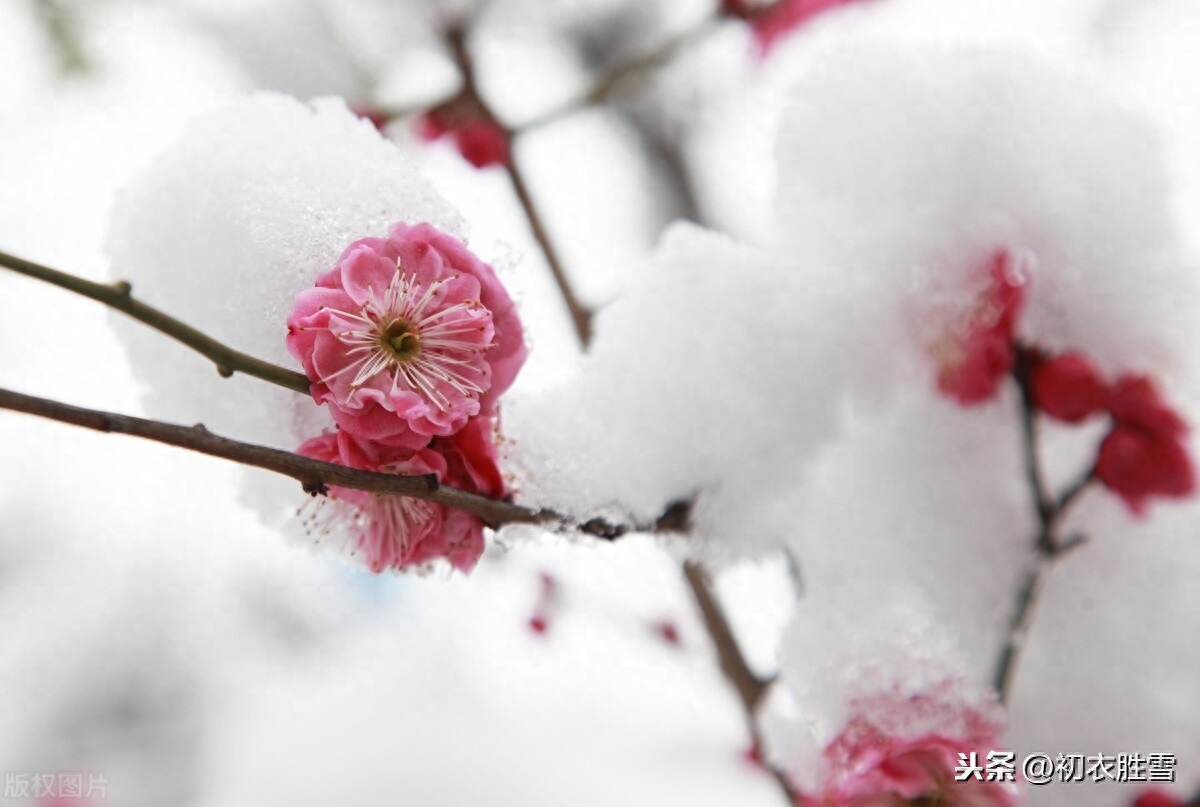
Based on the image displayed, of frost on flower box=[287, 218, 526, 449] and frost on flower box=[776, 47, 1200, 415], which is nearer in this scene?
frost on flower box=[287, 218, 526, 449]

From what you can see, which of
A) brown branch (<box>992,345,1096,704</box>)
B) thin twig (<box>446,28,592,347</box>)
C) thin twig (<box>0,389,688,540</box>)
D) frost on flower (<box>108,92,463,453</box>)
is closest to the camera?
thin twig (<box>0,389,688,540</box>)

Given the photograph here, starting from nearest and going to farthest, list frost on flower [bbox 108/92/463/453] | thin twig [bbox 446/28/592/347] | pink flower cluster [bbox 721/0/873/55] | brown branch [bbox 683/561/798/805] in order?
frost on flower [bbox 108/92/463/453], brown branch [bbox 683/561/798/805], thin twig [bbox 446/28/592/347], pink flower cluster [bbox 721/0/873/55]

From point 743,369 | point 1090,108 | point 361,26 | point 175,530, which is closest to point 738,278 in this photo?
point 743,369

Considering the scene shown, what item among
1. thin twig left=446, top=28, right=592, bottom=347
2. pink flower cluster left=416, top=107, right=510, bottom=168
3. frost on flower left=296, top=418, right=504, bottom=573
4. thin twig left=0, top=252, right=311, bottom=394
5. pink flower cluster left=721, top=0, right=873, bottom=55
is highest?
pink flower cluster left=721, top=0, right=873, bottom=55

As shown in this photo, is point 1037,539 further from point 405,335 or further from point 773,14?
point 773,14

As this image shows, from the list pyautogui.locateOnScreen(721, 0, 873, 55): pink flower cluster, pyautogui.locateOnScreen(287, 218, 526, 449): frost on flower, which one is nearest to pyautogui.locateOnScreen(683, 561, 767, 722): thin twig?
pyautogui.locateOnScreen(287, 218, 526, 449): frost on flower

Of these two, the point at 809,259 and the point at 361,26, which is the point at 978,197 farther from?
the point at 361,26

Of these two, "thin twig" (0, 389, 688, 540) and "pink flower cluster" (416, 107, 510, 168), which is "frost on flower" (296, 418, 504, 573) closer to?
"thin twig" (0, 389, 688, 540)

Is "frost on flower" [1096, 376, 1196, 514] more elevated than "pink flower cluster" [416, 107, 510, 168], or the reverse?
"pink flower cluster" [416, 107, 510, 168]
